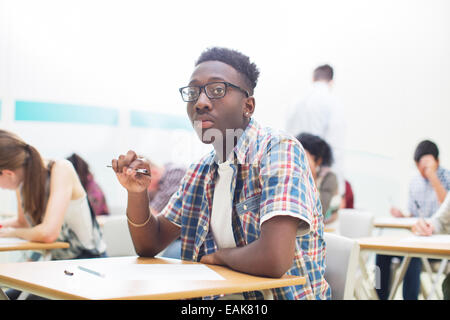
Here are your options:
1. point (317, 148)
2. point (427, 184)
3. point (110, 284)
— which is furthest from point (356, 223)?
point (110, 284)

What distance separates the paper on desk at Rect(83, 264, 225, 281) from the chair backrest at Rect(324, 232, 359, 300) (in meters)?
0.45

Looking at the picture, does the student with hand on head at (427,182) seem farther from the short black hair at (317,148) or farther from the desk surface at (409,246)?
the desk surface at (409,246)

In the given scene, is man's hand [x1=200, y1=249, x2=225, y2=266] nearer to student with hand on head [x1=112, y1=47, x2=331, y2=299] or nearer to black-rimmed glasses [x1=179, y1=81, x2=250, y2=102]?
student with hand on head [x1=112, y1=47, x2=331, y2=299]

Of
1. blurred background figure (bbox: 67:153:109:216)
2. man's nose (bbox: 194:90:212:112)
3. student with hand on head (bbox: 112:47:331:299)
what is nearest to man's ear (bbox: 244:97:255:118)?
student with hand on head (bbox: 112:47:331:299)

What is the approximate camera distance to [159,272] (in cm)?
119

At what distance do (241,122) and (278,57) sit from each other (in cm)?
427

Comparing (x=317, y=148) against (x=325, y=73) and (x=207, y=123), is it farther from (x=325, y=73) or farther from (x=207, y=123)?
(x=207, y=123)

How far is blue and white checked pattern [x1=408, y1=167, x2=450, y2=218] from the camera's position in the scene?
385 centimetres

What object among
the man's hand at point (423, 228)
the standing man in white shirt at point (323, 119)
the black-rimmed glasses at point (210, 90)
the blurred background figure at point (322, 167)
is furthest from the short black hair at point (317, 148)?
the black-rimmed glasses at point (210, 90)

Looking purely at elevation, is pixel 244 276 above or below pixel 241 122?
below

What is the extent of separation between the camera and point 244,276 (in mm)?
1193

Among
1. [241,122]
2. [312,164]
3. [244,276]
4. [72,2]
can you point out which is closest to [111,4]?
[72,2]
